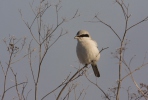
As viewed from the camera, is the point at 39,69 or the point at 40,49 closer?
the point at 39,69

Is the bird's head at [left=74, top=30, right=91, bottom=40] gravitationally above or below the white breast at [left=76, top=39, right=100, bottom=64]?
above

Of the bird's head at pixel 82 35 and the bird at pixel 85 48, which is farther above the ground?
the bird's head at pixel 82 35

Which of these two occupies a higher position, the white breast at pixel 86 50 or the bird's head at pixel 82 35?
the bird's head at pixel 82 35

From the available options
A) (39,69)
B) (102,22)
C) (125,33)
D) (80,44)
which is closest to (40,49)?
(39,69)

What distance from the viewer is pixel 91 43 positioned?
6.11 meters

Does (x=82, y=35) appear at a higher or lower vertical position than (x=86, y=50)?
higher

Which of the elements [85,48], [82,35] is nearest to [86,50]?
[85,48]

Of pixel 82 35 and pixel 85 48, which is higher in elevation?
pixel 82 35

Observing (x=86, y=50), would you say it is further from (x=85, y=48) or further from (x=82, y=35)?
(x=82, y=35)

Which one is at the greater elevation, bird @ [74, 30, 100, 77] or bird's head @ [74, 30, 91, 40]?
bird's head @ [74, 30, 91, 40]

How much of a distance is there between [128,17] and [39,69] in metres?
1.43

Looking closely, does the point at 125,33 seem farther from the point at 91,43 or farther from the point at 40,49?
the point at 91,43

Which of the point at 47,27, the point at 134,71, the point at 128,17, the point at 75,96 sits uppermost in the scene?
the point at 47,27

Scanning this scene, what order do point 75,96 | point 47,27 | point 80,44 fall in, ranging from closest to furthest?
1. point 75,96
2. point 47,27
3. point 80,44
